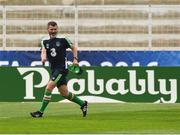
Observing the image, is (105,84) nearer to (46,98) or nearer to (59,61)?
(59,61)

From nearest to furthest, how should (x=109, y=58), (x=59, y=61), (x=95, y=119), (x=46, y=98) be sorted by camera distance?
(x=95, y=119) < (x=46, y=98) < (x=59, y=61) < (x=109, y=58)

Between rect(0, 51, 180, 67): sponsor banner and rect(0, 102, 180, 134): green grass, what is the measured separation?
309cm

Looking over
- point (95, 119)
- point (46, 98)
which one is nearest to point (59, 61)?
point (46, 98)

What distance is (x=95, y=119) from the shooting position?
14180 millimetres

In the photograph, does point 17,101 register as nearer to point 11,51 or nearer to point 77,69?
point 11,51

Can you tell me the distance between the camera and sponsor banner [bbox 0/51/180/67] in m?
22.4

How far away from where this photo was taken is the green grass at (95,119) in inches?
472

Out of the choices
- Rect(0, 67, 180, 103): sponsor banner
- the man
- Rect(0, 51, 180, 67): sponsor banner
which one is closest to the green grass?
the man

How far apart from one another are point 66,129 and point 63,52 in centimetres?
297

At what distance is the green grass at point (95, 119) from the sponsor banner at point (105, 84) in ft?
4.17

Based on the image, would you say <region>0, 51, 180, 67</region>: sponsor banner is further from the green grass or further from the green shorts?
the green shorts

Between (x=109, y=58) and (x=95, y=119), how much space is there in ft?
28.1

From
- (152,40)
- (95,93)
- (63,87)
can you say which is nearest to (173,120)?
(63,87)

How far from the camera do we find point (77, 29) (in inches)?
938
